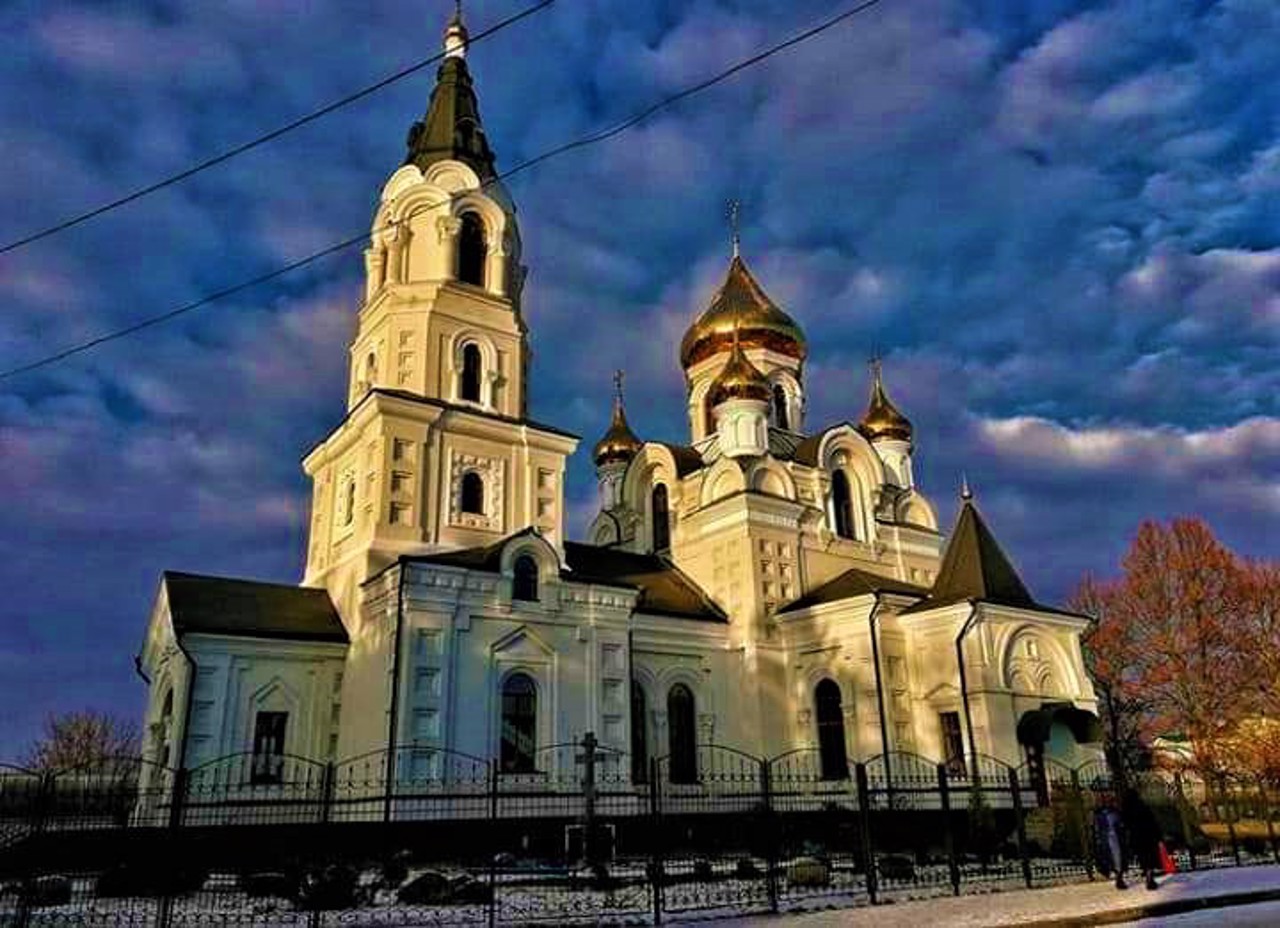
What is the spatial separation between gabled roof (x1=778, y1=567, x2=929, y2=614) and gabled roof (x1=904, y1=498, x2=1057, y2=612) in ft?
2.24

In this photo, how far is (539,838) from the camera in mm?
18656

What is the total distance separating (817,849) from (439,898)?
7754mm

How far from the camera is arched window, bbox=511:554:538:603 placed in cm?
2131

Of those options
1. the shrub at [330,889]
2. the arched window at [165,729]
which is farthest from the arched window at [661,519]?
the shrub at [330,889]

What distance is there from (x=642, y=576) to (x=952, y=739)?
29.5 ft

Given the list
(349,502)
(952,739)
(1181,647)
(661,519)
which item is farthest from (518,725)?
(1181,647)

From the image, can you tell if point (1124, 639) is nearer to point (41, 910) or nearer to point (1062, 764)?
point (1062, 764)

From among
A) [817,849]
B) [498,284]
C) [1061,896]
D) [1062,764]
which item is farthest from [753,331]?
[1061,896]

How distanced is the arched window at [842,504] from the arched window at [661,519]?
5.18 meters

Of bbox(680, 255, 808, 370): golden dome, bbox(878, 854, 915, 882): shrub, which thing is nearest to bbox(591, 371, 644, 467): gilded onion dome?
bbox(680, 255, 808, 370): golden dome

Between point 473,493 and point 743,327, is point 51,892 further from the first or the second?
point 743,327

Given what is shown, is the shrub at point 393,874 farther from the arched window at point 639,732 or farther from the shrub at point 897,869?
the arched window at point 639,732

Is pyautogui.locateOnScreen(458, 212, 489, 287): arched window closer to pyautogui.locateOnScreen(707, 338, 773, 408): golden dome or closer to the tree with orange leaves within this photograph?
pyautogui.locateOnScreen(707, 338, 773, 408): golden dome

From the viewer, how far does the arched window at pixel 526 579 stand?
69.9 ft
